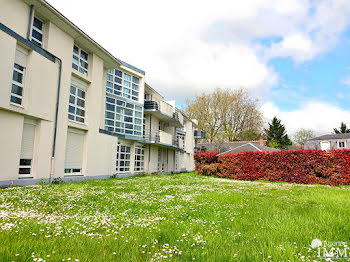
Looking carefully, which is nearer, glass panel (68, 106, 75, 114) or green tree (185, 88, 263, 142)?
glass panel (68, 106, 75, 114)

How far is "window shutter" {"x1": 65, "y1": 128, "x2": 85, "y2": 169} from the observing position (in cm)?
1514

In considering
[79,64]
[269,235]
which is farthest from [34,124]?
[269,235]

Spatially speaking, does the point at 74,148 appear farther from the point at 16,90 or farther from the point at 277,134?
the point at 277,134

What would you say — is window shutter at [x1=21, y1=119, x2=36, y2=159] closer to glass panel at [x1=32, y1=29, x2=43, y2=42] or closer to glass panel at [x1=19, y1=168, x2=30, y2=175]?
glass panel at [x1=19, y1=168, x2=30, y2=175]

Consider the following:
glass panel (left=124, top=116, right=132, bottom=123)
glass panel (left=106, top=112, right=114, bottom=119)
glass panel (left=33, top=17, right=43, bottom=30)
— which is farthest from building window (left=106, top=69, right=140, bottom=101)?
glass panel (left=33, top=17, right=43, bottom=30)

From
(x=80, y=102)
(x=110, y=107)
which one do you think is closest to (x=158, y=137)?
(x=110, y=107)

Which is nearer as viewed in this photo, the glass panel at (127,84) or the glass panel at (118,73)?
the glass panel at (118,73)

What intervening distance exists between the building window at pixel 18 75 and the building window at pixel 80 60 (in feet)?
14.7

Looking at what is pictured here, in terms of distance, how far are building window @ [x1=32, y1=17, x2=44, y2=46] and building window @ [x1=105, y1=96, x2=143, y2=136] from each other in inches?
299

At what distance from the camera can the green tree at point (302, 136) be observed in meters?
67.3

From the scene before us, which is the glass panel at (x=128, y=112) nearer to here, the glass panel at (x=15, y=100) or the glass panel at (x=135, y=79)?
the glass panel at (x=135, y=79)

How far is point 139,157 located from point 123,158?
9.99ft

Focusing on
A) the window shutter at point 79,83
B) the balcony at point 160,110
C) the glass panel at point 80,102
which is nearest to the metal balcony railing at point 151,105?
the balcony at point 160,110

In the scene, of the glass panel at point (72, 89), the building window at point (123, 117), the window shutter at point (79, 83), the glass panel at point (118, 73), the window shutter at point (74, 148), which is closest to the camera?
the window shutter at point (74, 148)
